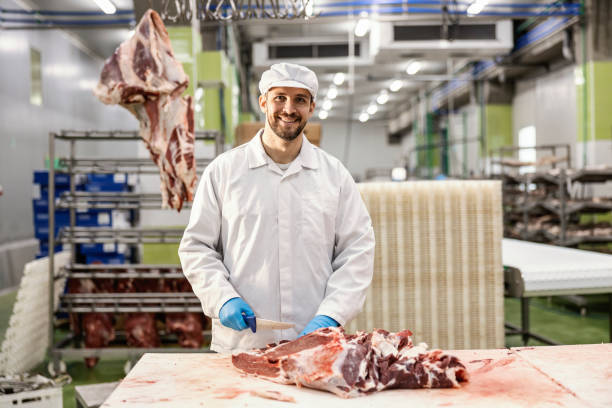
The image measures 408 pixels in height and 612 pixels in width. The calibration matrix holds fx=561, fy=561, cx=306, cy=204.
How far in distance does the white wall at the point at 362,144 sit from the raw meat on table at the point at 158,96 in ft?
74.8

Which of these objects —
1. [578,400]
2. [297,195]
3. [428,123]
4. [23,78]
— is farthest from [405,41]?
[428,123]

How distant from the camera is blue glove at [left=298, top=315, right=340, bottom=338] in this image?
6.34 feet

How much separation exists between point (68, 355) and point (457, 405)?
3640mm

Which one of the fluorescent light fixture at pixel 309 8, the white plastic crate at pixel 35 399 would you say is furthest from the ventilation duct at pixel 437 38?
the white plastic crate at pixel 35 399

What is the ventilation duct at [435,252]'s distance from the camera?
323cm

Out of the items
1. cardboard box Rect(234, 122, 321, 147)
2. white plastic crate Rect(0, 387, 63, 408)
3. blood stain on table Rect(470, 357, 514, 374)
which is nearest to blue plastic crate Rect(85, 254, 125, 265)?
cardboard box Rect(234, 122, 321, 147)

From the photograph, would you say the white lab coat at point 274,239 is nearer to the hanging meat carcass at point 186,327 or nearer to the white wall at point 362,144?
the hanging meat carcass at point 186,327

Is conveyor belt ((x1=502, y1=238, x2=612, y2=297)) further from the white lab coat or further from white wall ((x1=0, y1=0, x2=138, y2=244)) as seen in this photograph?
white wall ((x1=0, y1=0, x2=138, y2=244))

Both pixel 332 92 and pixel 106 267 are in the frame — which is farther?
pixel 332 92

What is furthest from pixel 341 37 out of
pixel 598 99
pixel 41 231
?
pixel 41 231

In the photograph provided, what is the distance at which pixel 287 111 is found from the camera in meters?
2.08

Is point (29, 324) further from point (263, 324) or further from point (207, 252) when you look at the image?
point (263, 324)

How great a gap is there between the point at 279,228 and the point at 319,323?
417mm

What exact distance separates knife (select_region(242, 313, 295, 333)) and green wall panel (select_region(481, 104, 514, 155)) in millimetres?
13665
